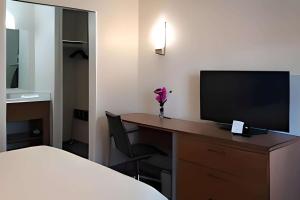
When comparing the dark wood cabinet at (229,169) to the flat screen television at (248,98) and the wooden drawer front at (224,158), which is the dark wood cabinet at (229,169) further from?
the flat screen television at (248,98)

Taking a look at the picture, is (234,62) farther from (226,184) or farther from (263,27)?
(226,184)

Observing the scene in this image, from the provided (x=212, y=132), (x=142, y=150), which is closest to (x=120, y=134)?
(x=142, y=150)

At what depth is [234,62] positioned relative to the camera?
296 cm

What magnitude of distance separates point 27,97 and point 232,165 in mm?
3271

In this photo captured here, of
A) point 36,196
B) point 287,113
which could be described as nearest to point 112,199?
point 36,196

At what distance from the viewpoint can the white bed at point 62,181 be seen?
4.89ft

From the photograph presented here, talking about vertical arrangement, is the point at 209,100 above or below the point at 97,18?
below

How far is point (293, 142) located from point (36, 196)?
1.89m

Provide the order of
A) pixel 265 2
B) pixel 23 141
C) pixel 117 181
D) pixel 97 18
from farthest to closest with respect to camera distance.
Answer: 1. pixel 23 141
2. pixel 97 18
3. pixel 265 2
4. pixel 117 181

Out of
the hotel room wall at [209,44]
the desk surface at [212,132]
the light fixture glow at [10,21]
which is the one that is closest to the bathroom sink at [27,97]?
the light fixture glow at [10,21]

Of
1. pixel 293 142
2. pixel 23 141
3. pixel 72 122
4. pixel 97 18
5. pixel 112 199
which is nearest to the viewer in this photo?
pixel 112 199

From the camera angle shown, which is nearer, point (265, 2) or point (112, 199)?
point (112, 199)

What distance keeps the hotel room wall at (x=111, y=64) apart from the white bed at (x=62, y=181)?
5.34 ft

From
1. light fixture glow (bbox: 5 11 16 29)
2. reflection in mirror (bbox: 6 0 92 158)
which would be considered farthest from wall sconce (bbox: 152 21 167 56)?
light fixture glow (bbox: 5 11 16 29)
